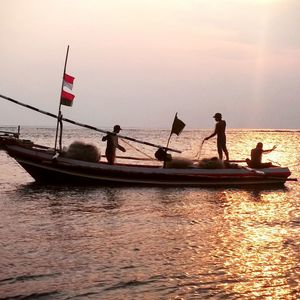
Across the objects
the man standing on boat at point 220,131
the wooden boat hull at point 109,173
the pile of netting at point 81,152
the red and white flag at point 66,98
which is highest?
the red and white flag at point 66,98

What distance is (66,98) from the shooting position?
19.4m

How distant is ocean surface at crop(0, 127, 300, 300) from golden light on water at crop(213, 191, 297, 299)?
0.02 metres

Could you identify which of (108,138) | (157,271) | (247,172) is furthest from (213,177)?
(157,271)

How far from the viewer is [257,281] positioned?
23.8 feet

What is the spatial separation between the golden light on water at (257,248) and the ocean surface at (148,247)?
2 centimetres

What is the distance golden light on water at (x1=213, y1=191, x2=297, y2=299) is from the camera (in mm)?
7062

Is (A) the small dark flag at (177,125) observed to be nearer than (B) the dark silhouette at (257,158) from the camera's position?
Yes

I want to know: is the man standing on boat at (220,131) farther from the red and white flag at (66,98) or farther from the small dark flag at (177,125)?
the red and white flag at (66,98)

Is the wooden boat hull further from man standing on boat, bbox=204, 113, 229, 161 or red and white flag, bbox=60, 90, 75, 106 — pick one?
red and white flag, bbox=60, 90, 75, 106

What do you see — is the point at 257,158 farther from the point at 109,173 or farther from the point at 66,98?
the point at 66,98

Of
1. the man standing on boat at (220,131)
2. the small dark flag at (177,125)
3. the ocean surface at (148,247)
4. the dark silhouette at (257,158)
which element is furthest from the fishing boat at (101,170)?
the ocean surface at (148,247)

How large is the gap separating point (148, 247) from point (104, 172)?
997 cm

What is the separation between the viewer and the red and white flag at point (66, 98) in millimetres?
19375

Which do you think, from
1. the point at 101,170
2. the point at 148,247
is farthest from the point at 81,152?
the point at 148,247
